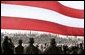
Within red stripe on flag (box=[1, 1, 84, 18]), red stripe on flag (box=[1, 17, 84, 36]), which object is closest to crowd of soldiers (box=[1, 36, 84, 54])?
red stripe on flag (box=[1, 17, 84, 36])

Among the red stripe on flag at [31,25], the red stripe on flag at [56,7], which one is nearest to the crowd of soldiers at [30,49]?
the red stripe on flag at [31,25]

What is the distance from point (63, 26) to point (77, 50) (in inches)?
26.9

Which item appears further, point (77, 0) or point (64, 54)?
point (77, 0)

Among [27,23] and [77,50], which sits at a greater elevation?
[27,23]

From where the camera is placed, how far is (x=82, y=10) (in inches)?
417

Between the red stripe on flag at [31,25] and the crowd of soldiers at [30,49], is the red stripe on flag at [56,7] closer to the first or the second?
the red stripe on flag at [31,25]

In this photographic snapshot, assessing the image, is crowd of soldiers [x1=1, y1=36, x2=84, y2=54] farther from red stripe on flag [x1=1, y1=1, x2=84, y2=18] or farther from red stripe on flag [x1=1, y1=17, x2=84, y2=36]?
red stripe on flag [x1=1, y1=1, x2=84, y2=18]

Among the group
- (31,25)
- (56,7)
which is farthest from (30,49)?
(56,7)

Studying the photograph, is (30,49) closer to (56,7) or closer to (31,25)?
(31,25)

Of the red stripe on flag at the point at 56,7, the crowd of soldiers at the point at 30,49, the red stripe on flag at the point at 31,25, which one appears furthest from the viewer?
the red stripe on flag at the point at 56,7

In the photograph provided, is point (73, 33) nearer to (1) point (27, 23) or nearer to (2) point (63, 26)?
(2) point (63, 26)

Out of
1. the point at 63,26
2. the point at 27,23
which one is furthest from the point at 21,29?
the point at 63,26

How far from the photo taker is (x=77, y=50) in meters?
10.1

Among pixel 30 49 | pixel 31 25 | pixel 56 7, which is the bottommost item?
pixel 30 49
